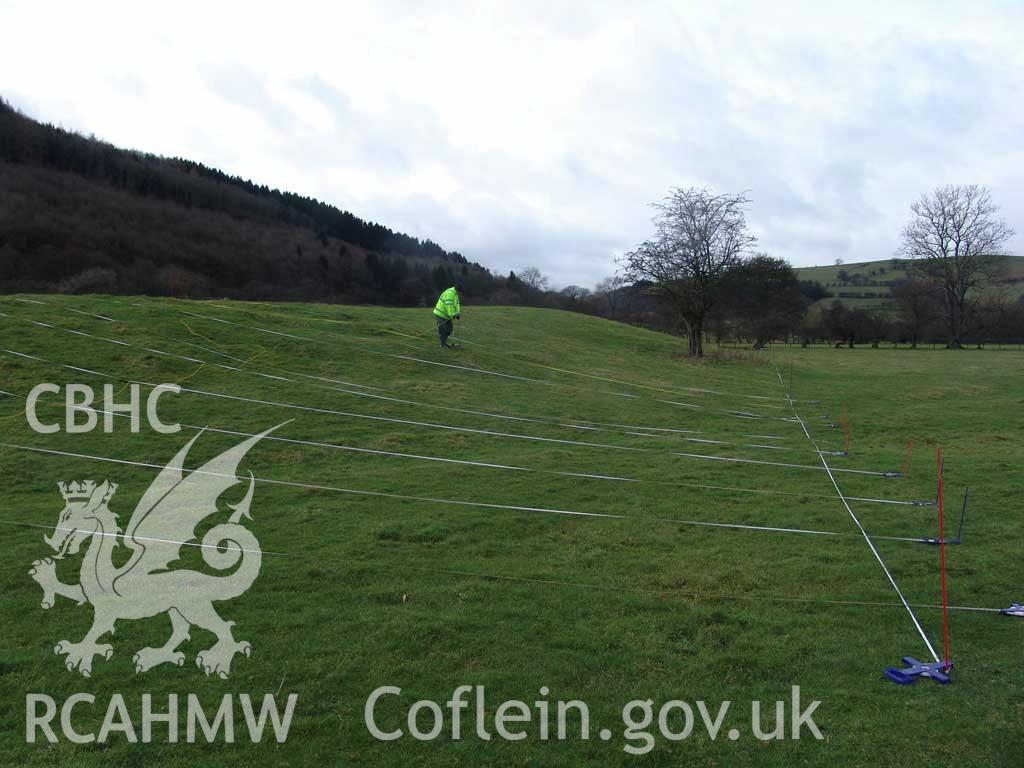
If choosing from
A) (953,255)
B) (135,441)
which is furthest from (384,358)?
(953,255)

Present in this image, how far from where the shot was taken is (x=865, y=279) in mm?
129000

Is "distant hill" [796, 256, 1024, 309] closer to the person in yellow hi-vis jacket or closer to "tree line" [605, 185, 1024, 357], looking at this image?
"tree line" [605, 185, 1024, 357]

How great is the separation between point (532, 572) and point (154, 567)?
13.2ft

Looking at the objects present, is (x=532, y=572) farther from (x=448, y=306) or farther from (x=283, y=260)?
(x=283, y=260)

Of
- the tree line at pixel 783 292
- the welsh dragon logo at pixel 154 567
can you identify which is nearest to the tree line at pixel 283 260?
the tree line at pixel 783 292

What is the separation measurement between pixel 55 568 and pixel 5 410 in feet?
26.3

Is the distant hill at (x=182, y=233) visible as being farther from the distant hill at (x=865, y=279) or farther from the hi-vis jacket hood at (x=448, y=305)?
the distant hill at (x=865, y=279)

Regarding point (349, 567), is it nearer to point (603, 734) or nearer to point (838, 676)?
point (603, 734)

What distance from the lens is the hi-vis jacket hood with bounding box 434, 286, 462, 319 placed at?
20.5 m

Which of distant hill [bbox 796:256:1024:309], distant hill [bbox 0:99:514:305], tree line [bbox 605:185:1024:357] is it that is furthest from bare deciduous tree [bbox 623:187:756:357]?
distant hill [bbox 796:256:1024:309]

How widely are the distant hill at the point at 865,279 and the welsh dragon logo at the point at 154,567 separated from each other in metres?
103

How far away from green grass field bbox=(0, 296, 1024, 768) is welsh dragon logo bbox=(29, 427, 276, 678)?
0.50ft

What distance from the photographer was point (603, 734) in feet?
14.9

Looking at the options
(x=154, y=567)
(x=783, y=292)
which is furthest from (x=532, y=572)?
(x=783, y=292)
